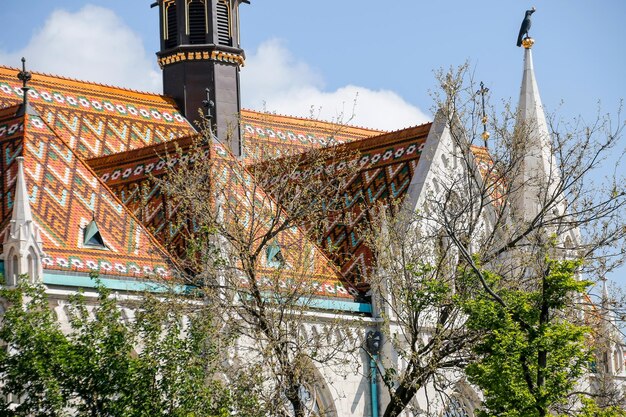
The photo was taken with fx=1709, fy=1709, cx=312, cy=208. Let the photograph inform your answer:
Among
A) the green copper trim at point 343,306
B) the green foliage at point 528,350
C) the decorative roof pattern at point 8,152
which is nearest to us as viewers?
the green foliage at point 528,350

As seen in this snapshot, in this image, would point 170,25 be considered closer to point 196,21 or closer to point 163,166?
point 196,21

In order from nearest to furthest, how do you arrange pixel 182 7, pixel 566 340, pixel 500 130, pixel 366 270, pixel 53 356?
1. pixel 53 356
2. pixel 566 340
3. pixel 500 130
4. pixel 366 270
5. pixel 182 7

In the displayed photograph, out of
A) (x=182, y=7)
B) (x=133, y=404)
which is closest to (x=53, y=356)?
(x=133, y=404)

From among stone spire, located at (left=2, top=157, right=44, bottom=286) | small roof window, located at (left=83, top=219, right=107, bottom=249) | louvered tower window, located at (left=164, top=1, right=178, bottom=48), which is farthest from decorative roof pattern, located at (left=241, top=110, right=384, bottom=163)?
stone spire, located at (left=2, top=157, right=44, bottom=286)

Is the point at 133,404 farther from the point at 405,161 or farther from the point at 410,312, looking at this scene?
the point at 405,161

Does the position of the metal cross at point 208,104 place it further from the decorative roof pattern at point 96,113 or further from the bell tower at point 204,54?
the decorative roof pattern at point 96,113

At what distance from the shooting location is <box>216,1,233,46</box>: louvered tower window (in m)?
43.0

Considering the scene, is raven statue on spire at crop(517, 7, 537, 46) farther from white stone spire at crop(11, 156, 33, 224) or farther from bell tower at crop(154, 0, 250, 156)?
white stone spire at crop(11, 156, 33, 224)

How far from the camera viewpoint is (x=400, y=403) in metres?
28.3

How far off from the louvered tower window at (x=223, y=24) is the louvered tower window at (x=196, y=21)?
38 centimetres

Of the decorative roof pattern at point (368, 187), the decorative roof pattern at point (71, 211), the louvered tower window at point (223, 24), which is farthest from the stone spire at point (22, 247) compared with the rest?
the louvered tower window at point (223, 24)

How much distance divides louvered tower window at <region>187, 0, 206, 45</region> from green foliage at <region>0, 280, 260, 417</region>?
17940 mm

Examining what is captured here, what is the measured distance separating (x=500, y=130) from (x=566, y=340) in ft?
Result: 20.0

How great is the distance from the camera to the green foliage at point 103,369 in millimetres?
24453
